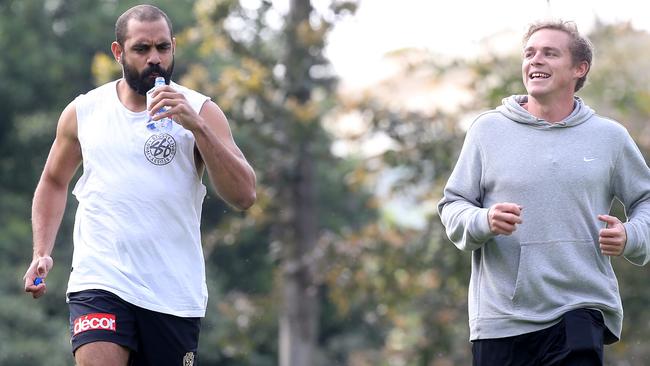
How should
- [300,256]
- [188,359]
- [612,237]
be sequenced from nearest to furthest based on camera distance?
[612,237]
[188,359]
[300,256]

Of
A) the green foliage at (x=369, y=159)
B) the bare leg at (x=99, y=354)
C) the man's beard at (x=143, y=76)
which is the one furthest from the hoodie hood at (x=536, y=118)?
the green foliage at (x=369, y=159)

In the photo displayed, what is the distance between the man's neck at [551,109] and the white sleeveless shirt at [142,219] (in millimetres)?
1382

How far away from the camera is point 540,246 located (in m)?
4.85

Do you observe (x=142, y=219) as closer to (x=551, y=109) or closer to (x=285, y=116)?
(x=551, y=109)

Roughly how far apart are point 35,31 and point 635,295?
1163 cm

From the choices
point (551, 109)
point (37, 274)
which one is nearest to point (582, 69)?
point (551, 109)

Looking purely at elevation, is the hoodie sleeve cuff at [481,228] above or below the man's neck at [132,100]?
below

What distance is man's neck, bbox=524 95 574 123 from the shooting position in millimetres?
5055

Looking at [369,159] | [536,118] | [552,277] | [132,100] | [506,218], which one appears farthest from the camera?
[369,159]

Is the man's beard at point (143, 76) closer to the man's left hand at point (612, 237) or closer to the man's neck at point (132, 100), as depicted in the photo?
the man's neck at point (132, 100)

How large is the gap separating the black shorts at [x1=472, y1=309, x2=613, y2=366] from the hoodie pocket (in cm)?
7

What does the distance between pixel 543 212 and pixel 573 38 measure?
0.77m

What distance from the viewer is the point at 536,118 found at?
502 centimetres

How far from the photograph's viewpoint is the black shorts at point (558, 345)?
15.6 feet
